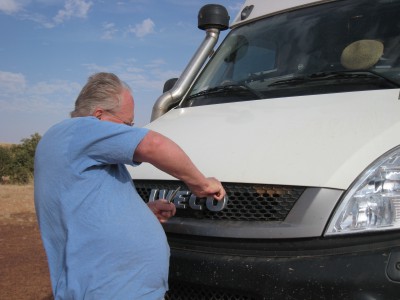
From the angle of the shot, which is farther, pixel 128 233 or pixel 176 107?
pixel 176 107

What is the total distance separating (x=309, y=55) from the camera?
3914mm

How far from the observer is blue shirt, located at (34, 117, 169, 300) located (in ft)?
7.93

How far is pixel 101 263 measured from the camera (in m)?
2.47

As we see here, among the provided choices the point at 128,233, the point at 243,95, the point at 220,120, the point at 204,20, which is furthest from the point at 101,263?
the point at 204,20

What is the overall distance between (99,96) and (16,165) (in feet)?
64.3

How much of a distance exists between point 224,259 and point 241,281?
147 mm

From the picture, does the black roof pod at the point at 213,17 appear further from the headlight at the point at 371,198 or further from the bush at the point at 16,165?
the bush at the point at 16,165

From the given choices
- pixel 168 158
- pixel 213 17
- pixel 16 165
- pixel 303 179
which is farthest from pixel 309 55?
pixel 16 165

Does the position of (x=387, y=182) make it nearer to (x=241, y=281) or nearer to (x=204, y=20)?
(x=241, y=281)

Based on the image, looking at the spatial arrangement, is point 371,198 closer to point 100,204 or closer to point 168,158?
point 168,158

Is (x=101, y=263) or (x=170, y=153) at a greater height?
(x=170, y=153)

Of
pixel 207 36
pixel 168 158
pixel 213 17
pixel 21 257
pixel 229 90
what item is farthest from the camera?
pixel 21 257

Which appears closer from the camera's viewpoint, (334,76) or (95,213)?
(95,213)

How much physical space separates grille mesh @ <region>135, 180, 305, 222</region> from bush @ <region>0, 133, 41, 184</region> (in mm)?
19143
